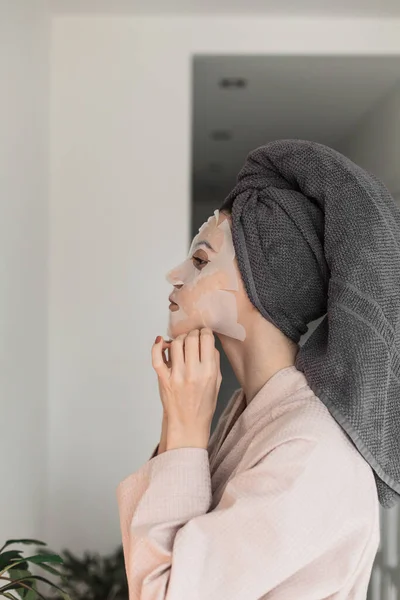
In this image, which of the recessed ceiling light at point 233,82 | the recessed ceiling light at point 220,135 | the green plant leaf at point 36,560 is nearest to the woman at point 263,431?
the green plant leaf at point 36,560

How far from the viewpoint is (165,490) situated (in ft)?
→ 2.81

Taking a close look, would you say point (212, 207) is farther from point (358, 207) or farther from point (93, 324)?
point (358, 207)

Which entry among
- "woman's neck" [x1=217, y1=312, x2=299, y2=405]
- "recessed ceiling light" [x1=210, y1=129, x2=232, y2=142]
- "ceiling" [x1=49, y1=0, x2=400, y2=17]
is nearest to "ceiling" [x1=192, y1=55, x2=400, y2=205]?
"recessed ceiling light" [x1=210, y1=129, x2=232, y2=142]

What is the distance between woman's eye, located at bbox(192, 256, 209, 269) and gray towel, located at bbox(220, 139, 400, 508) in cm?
8

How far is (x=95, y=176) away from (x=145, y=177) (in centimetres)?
16

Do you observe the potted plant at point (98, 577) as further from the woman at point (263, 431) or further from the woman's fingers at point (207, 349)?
the woman's fingers at point (207, 349)

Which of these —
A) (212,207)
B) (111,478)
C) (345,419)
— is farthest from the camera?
(212,207)

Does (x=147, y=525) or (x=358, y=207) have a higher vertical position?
(x=358, y=207)

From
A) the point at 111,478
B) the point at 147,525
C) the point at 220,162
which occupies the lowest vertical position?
the point at 111,478

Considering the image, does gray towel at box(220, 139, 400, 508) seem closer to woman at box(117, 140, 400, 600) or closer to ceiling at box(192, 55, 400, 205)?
woman at box(117, 140, 400, 600)

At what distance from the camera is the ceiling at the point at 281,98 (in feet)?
7.57

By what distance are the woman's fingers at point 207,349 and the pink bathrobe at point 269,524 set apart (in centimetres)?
13

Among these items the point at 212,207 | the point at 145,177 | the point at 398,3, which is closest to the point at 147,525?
the point at 145,177

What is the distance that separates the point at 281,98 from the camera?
276cm
